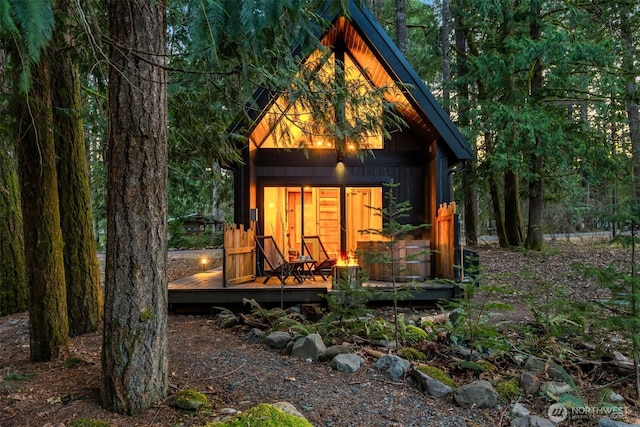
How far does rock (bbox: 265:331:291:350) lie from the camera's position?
4430 millimetres

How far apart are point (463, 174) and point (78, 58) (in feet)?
36.9

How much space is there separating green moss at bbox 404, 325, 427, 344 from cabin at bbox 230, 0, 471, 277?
7.72 feet

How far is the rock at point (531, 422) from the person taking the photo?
288cm

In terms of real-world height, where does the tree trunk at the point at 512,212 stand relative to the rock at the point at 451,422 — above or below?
above

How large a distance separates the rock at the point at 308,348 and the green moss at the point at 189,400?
1308 millimetres

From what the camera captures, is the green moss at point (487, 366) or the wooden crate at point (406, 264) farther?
the wooden crate at point (406, 264)

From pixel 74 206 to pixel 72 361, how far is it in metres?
1.94

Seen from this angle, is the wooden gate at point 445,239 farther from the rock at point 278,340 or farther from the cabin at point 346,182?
the rock at point 278,340

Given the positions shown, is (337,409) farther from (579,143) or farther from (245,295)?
(579,143)

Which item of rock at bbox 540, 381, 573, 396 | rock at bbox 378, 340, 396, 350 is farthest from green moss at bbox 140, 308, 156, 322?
rock at bbox 540, 381, 573, 396

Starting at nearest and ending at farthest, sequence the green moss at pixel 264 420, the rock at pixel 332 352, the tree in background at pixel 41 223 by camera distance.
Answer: the green moss at pixel 264 420 < the tree in background at pixel 41 223 < the rock at pixel 332 352

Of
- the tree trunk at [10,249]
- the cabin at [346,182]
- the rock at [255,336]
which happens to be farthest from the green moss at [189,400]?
the tree trunk at [10,249]

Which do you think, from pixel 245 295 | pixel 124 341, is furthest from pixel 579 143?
pixel 124 341

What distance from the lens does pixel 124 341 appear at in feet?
9.05
